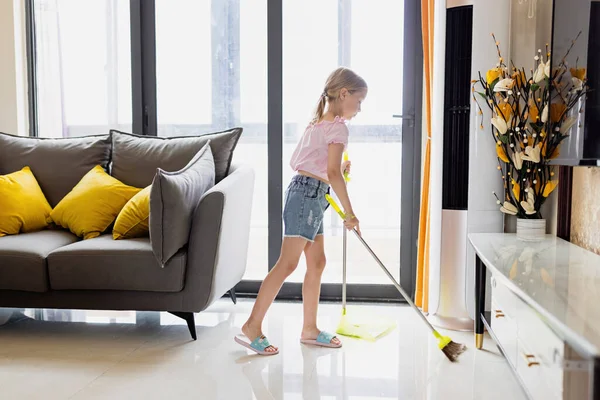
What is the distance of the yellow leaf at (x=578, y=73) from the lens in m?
2.14

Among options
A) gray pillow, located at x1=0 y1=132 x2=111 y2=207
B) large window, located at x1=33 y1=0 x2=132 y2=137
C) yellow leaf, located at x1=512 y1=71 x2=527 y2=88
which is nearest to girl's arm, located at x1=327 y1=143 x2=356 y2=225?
yellow leaf, located at x1=512 y1=71 x2=527 y2=88

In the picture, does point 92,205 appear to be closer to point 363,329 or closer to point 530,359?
point 363,329

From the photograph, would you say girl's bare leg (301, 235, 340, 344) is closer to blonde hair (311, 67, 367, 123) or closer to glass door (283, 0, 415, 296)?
blonde hair (311, 67, 367, 123)

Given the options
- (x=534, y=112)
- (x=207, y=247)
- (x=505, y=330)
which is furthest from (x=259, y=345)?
(x=534, y=112)

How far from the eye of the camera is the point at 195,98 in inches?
148

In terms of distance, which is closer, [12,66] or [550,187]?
[550,187]

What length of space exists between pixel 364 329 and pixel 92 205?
5.00 feet

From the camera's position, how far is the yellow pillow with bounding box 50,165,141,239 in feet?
10.3

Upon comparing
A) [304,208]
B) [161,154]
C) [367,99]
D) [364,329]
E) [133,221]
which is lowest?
[364,329]

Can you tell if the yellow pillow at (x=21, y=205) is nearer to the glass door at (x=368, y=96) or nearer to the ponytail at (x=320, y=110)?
the glass door at (x=368, y=96)

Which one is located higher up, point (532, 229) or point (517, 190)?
point (517, 190)

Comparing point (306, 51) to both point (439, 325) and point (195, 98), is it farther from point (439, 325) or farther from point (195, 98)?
point (439, 325)

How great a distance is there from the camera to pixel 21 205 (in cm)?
317

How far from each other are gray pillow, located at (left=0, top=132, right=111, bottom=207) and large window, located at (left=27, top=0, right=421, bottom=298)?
0.35 metres
